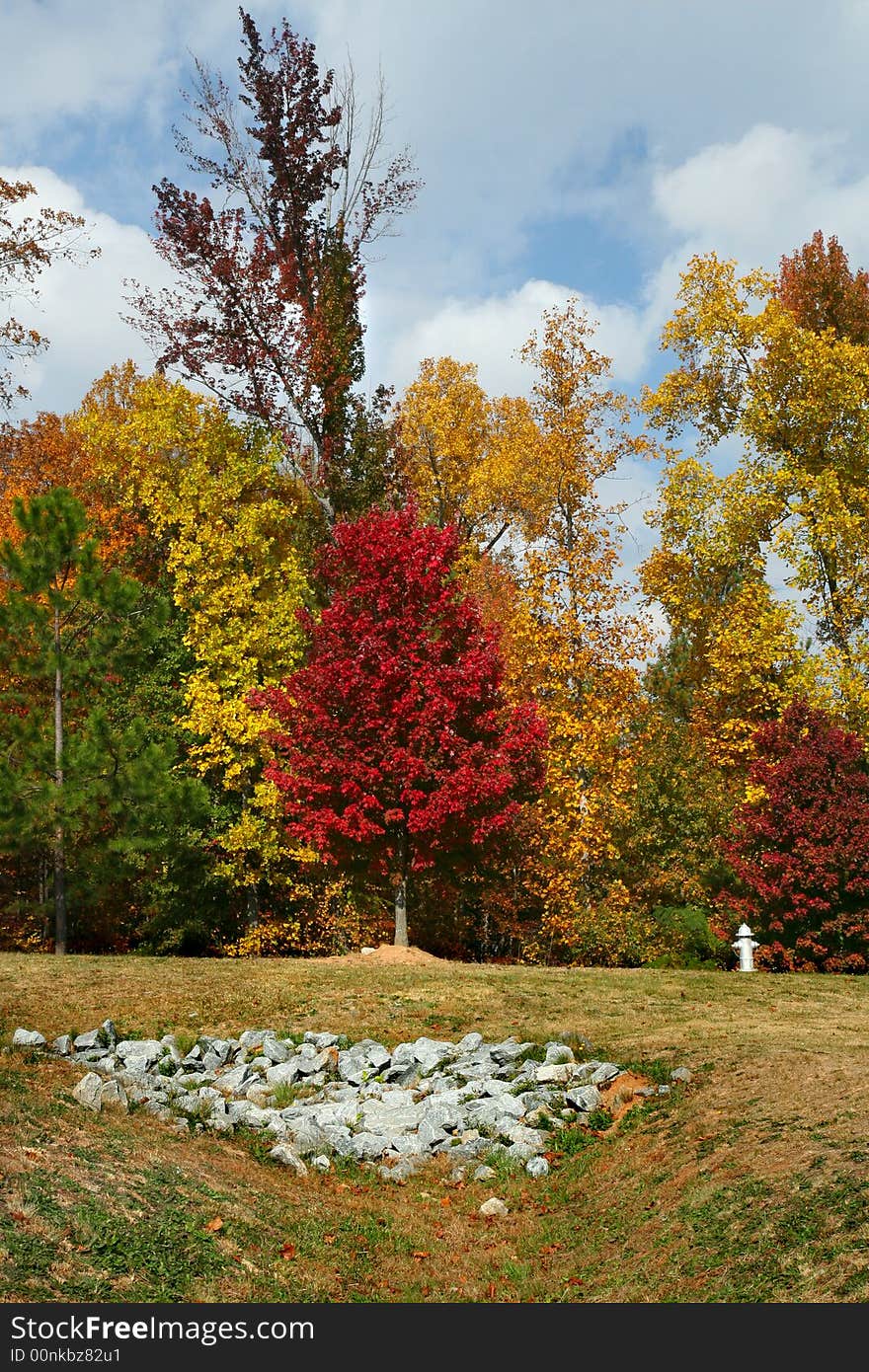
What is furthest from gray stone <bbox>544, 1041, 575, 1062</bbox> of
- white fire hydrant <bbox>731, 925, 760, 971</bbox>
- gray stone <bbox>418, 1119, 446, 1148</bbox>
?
white fire hydrant <bbox>731, 925, 760, 971</bbox>

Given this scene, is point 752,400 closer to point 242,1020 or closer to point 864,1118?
point 242,1020

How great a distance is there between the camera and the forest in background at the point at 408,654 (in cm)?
1847

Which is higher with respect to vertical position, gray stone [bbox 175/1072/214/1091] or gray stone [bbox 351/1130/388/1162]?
gray stone [bbox 175/1072/214/1091]

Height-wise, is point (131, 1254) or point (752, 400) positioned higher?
point (752, 400)

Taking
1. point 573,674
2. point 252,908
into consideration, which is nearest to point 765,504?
point 573,674

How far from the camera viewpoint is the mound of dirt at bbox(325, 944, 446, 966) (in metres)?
17.2

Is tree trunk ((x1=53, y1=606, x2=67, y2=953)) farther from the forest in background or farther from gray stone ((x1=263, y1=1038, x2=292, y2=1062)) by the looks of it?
gray stone ((x1=263, y1=1038, x2=292, y2=1062))

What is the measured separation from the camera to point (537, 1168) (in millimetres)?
8492

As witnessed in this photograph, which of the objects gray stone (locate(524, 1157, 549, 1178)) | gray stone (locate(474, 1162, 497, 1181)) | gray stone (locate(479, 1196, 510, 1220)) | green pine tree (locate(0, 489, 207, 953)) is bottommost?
gray stone (locate(479, 1196, 510, 1220))

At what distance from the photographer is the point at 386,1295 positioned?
6.46 metres

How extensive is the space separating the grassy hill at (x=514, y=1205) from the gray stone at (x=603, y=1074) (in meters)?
0.30

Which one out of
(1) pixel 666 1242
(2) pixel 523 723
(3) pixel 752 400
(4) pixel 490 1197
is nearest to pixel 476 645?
(2) pixel 523 723

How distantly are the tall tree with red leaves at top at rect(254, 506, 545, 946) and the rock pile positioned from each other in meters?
6.06

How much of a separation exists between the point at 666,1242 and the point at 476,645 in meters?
12.7
